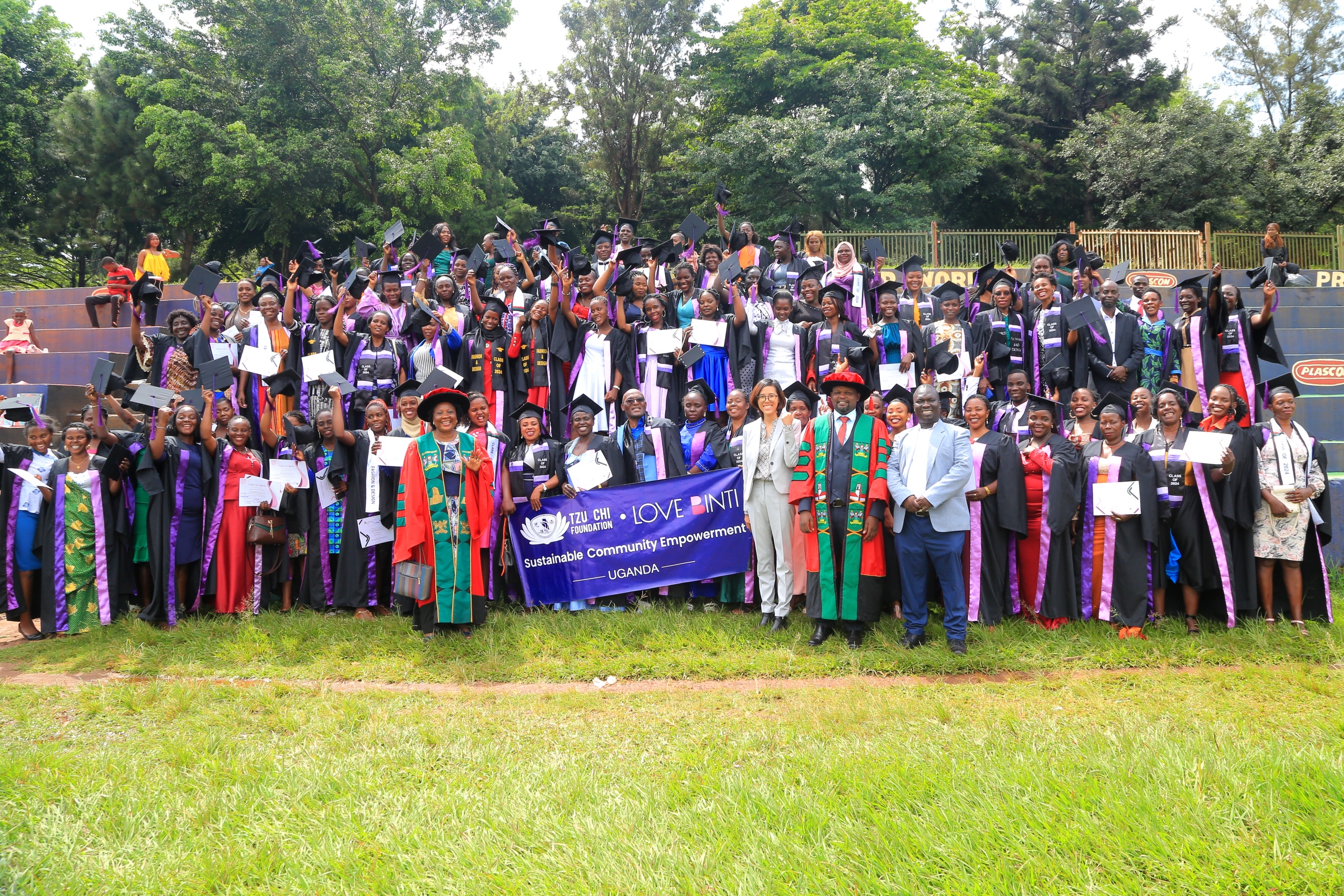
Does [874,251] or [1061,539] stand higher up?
[874,251]

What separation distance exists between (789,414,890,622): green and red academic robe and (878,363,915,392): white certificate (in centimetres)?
227

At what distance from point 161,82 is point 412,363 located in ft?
71.1

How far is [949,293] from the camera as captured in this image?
9.57 metres

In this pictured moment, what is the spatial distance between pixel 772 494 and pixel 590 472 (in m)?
1.71

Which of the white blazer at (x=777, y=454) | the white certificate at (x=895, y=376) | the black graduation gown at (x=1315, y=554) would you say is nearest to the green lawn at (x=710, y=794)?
the black graduation gown at (x=1315, y=554)

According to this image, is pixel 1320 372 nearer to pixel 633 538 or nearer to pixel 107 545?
pixel 633 538

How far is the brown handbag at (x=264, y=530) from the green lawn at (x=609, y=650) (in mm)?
706

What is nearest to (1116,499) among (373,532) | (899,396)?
(899,396)

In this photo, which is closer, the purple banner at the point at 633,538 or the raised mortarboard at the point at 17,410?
the purple banner at the point at 633,538

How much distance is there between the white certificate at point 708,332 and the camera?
9.16 meters

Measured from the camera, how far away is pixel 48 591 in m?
7.91

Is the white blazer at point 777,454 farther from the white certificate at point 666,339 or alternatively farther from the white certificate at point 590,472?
the white certificate at point 666,339

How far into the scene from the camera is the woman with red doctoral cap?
7.18m

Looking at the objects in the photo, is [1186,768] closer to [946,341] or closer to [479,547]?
[479,547]
